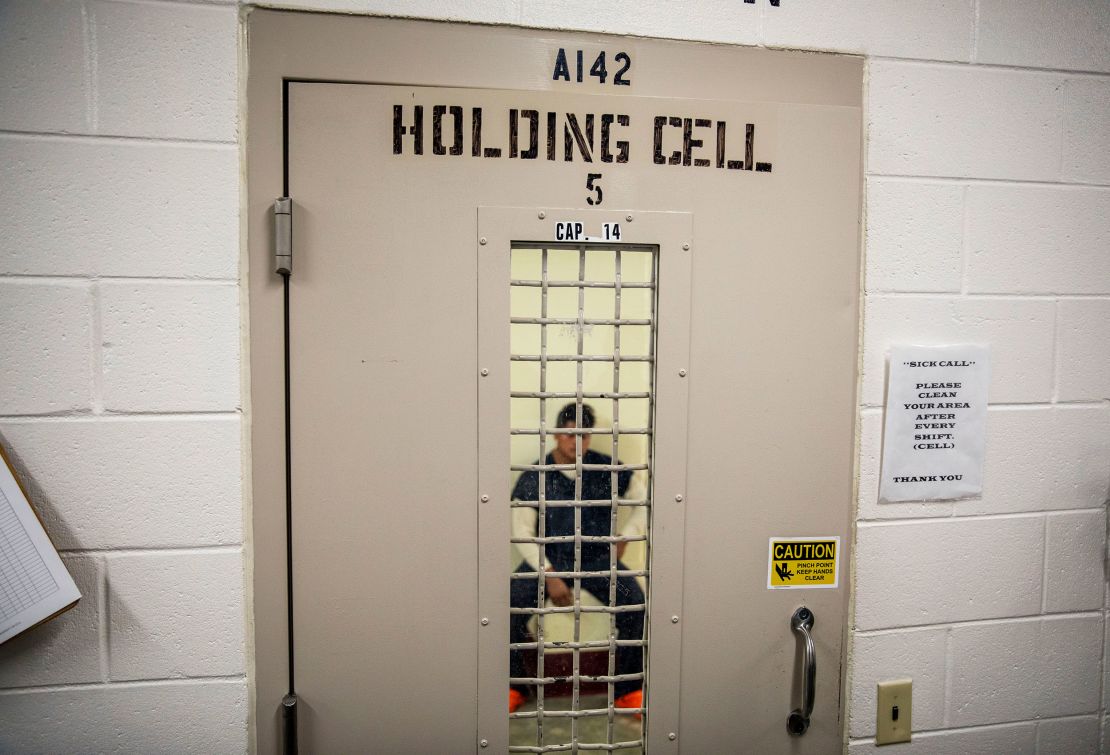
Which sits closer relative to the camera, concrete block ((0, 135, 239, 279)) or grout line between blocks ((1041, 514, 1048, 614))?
concrete block ((0, 135, 239, 279))

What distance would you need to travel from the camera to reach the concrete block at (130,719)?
0.98 metres

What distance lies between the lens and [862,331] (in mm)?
1139

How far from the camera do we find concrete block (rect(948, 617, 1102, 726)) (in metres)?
1.21

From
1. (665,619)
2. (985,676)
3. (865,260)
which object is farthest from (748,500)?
(985,676)

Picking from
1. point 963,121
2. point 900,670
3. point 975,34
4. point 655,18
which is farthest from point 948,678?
point 655,18

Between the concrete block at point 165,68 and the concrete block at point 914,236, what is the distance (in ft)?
3.80

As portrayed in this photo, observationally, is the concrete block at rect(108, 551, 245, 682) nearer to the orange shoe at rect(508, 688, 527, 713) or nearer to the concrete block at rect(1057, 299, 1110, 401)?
the orange shoe at rect(508, 688, 527, 713)

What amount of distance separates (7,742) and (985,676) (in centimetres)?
179

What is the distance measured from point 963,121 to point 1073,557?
916 millimetres

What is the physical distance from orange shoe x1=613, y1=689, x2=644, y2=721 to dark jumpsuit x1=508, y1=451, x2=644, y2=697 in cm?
13

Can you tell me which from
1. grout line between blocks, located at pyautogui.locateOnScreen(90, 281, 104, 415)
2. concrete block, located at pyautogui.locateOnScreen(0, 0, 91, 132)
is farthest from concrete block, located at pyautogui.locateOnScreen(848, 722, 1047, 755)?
concrete block, located at pyautogui.locateOnScreen(0, 0, 91, 132)

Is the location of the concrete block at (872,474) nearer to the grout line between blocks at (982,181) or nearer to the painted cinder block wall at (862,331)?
the painted cinder block wall at (862,331)

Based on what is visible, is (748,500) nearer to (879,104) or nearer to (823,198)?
(823,198)

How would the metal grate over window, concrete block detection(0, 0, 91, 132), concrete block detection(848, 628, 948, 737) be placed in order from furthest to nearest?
1. concrete block detection(848, 628, 948, 737)
2. the metal grate over window
3. concrete block detection(0, 0, 91, 132)
